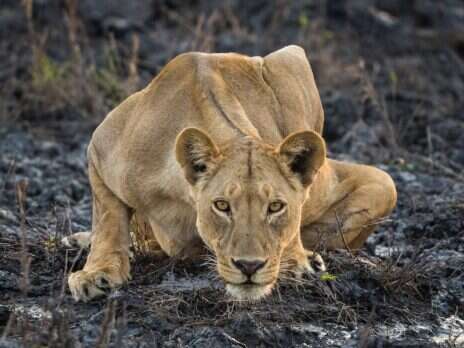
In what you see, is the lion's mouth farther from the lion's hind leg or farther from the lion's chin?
the lion's hind leg

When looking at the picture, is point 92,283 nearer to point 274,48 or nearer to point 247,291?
point 247,291

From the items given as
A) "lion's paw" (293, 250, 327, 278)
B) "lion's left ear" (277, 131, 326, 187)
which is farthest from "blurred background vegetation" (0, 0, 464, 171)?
"lion's left ear" (277, 131, 326, 187)

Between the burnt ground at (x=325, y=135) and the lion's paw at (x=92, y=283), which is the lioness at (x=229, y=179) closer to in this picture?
the lion's paw at (x=92, y=283)

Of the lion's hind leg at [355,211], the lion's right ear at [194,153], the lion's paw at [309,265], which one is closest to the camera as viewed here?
the lion's right ear at [194,153]

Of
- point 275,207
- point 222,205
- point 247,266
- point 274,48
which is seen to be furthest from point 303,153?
point 274,48

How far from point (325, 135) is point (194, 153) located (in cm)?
458

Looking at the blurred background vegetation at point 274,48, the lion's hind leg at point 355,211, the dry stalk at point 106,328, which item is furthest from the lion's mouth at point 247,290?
the blurred background vegetation at point 274,48

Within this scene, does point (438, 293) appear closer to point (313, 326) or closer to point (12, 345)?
point (313, 326)

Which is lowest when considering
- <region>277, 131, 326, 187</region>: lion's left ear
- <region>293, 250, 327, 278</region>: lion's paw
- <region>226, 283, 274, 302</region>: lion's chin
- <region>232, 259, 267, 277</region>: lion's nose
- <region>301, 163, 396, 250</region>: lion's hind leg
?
<region>301, 163, 396, 250</region>: lion's hind leg

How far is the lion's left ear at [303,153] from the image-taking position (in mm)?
5238

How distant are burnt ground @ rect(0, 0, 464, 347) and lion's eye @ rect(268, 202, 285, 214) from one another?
460mm

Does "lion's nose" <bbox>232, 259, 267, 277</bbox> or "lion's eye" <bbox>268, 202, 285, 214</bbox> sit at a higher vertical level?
"lion's eye" <bbox>268, 202, 285, 214</bbox>

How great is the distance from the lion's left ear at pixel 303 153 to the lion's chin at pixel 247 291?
1.88 feet

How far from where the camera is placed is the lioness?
5.08 metres
